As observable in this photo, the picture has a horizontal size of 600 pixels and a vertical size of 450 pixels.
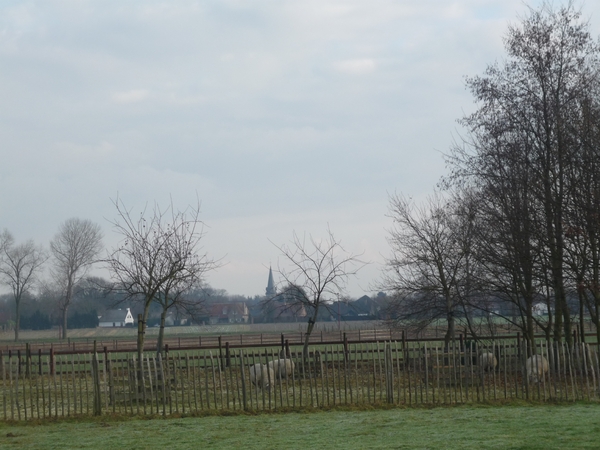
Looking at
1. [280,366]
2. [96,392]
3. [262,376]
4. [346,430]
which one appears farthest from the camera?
[280,366]

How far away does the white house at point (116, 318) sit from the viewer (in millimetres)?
112875

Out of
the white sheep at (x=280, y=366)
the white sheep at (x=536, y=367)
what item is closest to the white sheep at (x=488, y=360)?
the white sheep at (x=536, y=367)

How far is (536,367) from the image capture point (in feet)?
54.1

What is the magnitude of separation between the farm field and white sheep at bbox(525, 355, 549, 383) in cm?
101

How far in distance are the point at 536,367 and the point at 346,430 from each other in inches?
247

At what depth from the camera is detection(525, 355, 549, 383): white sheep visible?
53.5 feet

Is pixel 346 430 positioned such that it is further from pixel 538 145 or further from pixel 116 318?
pixel 116 318

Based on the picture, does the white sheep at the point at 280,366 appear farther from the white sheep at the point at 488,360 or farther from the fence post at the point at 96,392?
the white sheep at the point at 488,360

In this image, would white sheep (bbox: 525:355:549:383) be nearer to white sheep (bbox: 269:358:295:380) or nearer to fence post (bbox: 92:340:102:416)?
white sheep (bbox: 269:358:295:380)

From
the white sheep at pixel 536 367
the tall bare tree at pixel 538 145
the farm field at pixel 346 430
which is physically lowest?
the farm field at pixel 346 430

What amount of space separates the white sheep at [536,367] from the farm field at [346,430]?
1.01m

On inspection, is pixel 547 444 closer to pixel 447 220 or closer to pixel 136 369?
pixel 136 369

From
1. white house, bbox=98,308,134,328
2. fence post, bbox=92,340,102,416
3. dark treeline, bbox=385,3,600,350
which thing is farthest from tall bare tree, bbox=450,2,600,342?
white house, bbox=98,308,134,328

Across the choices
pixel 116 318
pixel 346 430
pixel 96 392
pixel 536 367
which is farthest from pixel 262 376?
pixel 116 318
